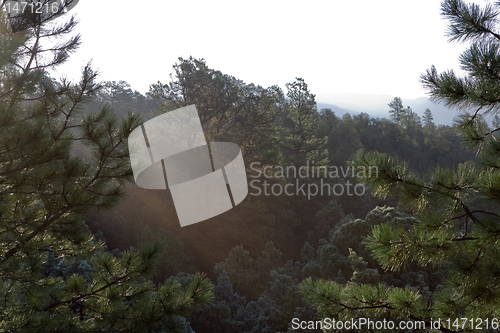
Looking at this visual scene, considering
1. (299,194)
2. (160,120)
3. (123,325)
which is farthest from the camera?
(299,194)

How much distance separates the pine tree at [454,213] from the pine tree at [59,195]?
1683 millimetres

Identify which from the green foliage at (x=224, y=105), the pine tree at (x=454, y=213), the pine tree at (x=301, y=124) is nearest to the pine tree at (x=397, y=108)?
the pine tree at (x=301, y=124)

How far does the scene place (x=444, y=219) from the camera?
2.04 metres

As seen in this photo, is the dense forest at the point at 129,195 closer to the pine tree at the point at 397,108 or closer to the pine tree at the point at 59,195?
the pine tree at the point at 59,195

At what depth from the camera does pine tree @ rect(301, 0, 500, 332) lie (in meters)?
1.92

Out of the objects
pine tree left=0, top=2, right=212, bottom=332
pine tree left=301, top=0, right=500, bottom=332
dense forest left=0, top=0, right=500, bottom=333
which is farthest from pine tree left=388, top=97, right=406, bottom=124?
pine tree left=0, top=2, right=212, bottom=332

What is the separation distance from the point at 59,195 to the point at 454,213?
345cm

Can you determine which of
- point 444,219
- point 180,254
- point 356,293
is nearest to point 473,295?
point 444,219

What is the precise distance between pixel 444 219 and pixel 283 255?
1037 cm

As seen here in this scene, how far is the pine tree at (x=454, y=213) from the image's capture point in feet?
6.31

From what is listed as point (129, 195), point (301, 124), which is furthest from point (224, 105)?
point (129, 195)

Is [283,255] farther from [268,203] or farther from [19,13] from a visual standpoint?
[19,13]

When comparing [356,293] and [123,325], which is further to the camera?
[123,325]

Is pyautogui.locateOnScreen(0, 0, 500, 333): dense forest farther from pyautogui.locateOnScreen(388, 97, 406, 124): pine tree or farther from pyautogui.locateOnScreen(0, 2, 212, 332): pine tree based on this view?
pyautogui.locateOnScreen(388, 97, 406, 124): pine tree
